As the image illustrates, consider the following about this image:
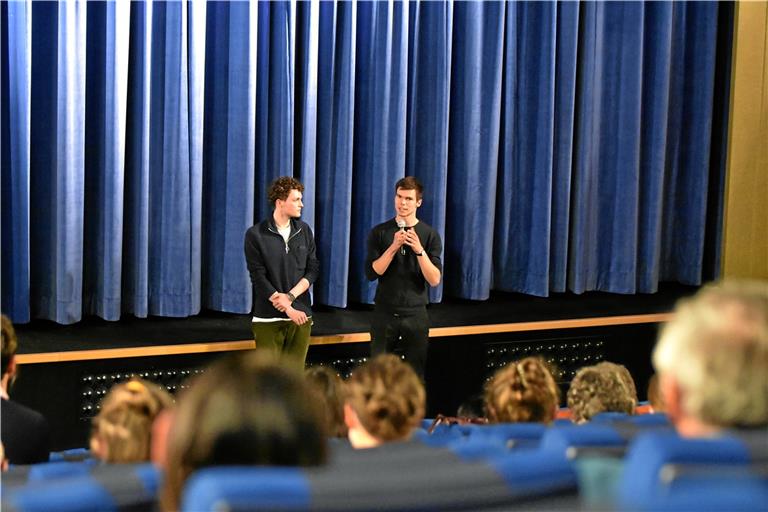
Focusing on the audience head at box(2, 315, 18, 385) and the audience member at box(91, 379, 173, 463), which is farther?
the audience head at box(2, 315, 18, 385)

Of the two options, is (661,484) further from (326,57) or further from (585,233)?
(585,233)

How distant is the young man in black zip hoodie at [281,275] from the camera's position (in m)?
4.80

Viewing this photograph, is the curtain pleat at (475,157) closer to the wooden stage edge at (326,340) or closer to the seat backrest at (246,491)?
the wooden stage edge at (326,340)

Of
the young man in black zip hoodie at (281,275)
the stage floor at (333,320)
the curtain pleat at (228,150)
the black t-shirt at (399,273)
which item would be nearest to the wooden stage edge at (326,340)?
the stage floor at (333,320)

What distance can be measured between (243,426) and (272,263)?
3.69 meters

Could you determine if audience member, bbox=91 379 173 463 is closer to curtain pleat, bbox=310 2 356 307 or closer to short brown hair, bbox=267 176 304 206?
short brown hair, bbox=267 176 304 206

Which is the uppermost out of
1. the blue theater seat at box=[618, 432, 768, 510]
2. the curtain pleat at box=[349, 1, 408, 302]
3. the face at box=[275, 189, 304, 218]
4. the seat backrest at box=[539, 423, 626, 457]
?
the curtain pleat at box=[349, 1, 408, 302]

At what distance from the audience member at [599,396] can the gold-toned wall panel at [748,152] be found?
12.7ft

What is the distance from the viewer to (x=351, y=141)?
218 inches

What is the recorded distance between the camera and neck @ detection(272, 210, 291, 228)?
484 cm

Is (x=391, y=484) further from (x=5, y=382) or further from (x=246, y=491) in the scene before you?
(x=5, y=382)

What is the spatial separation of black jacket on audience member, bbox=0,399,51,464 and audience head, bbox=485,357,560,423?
112 centimetres

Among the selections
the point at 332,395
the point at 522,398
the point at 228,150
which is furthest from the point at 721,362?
the point at 228,150

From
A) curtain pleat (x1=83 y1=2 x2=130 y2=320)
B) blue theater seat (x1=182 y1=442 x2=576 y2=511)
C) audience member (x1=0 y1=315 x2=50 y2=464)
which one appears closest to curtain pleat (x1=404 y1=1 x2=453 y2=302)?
curtain pleat (x1=83 y1=2 x2=130 y2=320)
